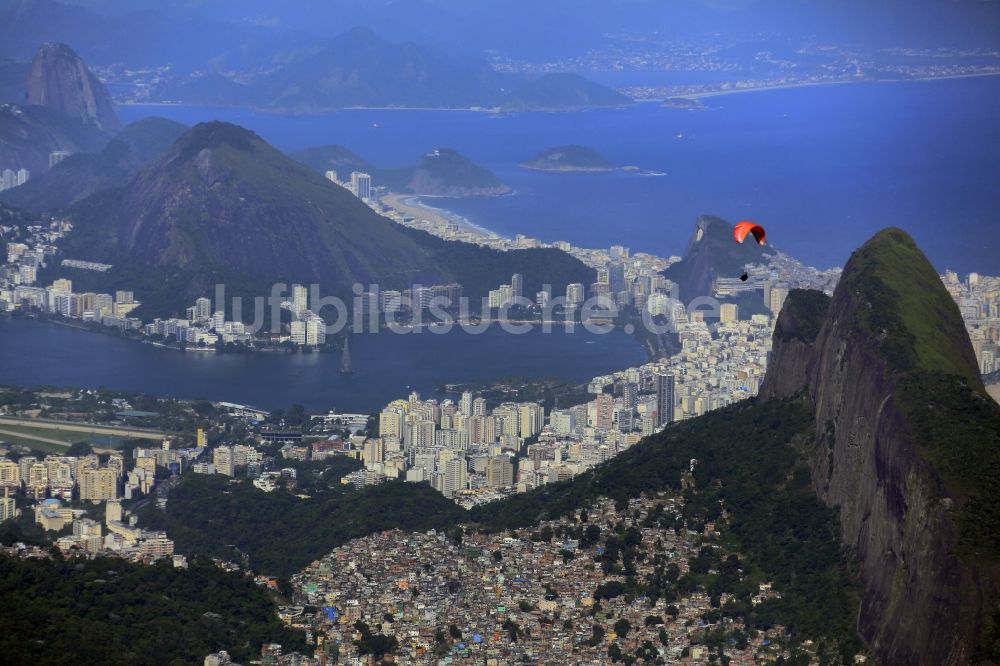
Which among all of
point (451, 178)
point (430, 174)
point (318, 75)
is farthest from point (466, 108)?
point (451, 178)

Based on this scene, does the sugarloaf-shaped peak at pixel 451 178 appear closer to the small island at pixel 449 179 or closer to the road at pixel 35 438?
the small island at pixel 449 179

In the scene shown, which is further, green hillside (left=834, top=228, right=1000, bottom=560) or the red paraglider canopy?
green hillside (left=834, top=228, right=1000, bottom=560)

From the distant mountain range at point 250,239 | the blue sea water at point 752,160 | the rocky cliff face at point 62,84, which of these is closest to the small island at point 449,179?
the blue sea water at point 752,160

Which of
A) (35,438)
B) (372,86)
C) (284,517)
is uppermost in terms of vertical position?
(372,86)

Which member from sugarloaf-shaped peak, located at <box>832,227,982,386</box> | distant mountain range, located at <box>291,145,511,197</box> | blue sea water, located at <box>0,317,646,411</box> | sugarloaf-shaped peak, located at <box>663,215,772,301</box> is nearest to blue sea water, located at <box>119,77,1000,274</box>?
distant mountain range, located at <box>291,145,511,197</box>

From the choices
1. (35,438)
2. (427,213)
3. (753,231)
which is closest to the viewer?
(753,231)

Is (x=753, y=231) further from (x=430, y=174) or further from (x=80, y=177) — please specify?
(x=430, y=174)

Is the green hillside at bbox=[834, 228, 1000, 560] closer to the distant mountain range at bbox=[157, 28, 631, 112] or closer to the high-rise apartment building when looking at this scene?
the high-rise apartment building

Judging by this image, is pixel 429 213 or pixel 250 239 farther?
pixel 429 213
